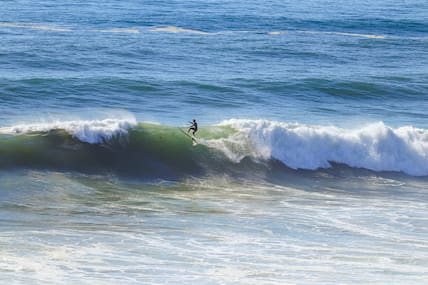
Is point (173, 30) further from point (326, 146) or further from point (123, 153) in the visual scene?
point (123, 153)

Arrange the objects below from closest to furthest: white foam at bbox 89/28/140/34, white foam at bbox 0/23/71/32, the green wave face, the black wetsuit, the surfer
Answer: the green wave face < the surfer < the black wetsuit < white foam at bbox 0/23/71/32 < white foam at bbox 89/28/140/34

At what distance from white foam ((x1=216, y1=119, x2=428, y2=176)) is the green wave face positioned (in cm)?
64

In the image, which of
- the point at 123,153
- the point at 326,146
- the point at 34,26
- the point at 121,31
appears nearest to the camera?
the point at 123,153

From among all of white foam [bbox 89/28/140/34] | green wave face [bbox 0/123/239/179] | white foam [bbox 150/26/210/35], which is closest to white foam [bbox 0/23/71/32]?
white foam [bbox 89/28/140/34]

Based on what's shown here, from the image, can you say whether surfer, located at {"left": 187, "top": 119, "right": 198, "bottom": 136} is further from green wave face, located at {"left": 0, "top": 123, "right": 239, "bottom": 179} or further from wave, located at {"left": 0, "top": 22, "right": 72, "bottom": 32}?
wave, located at {"left": 0, "top": 22, "right": 72, "bottom": 32}

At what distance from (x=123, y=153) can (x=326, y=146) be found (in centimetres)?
493

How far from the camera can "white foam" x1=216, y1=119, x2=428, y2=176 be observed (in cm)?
2036

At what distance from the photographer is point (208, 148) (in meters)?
20.2

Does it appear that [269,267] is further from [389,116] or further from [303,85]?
[303,85]

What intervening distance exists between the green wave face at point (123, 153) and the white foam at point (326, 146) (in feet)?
2.08

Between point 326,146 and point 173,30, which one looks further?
point 173,30

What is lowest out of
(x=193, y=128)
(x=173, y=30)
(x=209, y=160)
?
(x=209, y=160)

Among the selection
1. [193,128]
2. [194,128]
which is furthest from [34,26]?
[194,128]

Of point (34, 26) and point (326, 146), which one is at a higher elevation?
point (34, 26)
